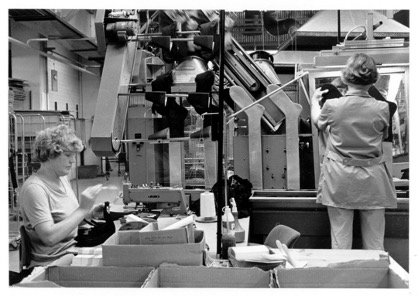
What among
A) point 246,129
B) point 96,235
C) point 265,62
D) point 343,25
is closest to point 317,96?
point 246,129

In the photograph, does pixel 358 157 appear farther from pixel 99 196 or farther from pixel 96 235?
pixel 99 196

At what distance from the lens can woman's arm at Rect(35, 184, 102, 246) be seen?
6.89 feet

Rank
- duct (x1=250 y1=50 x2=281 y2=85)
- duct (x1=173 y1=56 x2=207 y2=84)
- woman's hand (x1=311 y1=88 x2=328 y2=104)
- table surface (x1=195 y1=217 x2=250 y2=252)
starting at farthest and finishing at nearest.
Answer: duct (x1=250 y1=50 x2=281 y2=85)
duct (x1=173 y1=56 x2=207 y2=84)
woman's hand (x1=311 y1=88 x2=328 y2=104)
table surface (x1=195 y1=217 x2=250 y2=252)

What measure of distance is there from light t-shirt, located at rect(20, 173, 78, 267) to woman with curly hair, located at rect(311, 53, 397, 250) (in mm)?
1371

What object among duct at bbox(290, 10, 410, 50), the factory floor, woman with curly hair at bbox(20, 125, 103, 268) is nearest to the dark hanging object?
woman with curly hair at bbox(20, 125, 103, 268)

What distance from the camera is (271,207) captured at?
2883 millimetres

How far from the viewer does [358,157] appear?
245cm

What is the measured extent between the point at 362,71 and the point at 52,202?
1673 mm

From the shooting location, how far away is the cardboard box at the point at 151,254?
1.42 m

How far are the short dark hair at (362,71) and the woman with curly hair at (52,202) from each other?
1.38 m

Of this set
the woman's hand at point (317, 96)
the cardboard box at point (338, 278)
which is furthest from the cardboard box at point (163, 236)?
the woman's hand at point (317, 96)

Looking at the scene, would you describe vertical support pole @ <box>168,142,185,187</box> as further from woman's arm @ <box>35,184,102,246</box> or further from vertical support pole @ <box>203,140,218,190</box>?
woman's arm @ <box>35,184,102,246</box>

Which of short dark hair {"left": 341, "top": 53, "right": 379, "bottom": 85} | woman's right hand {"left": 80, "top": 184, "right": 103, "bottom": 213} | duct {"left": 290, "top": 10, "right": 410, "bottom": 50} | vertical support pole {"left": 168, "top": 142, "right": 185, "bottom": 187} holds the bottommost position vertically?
woman's right hand {"left": 80, "top": 184, "right": 103, "bottom": 213}
